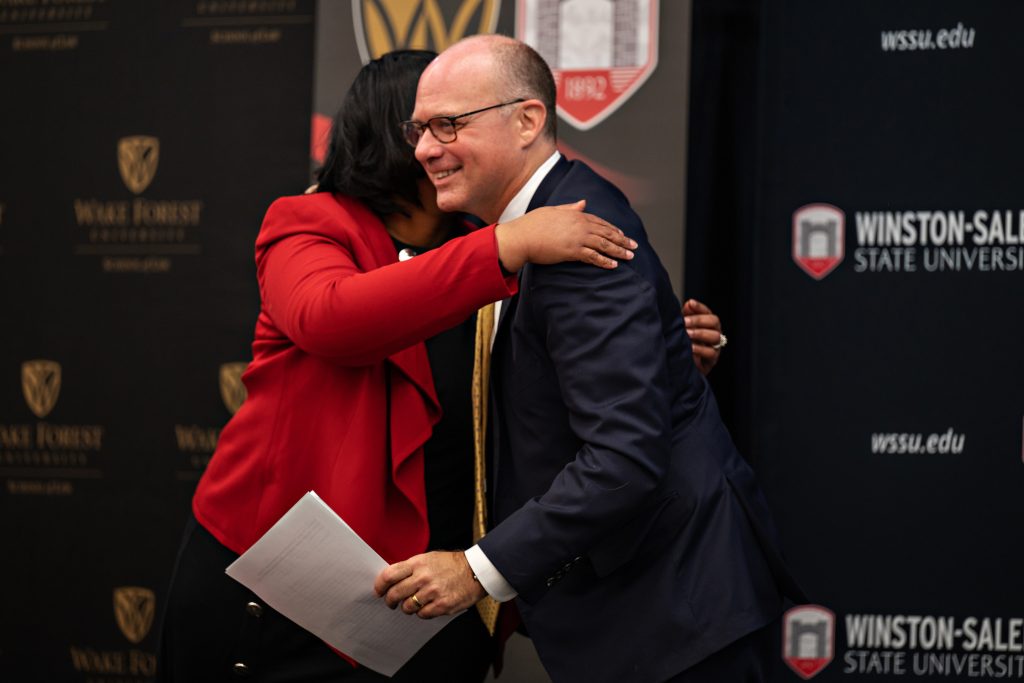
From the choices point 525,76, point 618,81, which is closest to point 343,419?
point 525,76

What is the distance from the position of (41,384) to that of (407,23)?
6.20 feet

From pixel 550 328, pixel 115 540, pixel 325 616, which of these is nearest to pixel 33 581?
pixel 115 540

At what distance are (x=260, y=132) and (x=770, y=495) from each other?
2078mm

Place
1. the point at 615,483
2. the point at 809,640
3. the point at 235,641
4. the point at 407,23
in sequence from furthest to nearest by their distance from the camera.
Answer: the point at 809,640 → the point at 407,23 → the point at 235,641 → the point at 615,483

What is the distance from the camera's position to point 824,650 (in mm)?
3199

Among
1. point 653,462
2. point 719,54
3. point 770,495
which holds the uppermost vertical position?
point 719,54


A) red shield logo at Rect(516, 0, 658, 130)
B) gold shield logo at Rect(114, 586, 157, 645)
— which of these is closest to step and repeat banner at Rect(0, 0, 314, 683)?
gold shield logo at Rect(114, 586, 157, 645)

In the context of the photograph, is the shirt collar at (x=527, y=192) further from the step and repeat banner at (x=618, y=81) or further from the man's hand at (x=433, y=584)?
the step and repeat banner at (x=618, y=81)

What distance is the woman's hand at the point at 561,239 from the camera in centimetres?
151

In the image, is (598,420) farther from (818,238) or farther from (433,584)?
(818,238)

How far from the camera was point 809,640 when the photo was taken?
3203 mm

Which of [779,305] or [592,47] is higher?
[592,47]

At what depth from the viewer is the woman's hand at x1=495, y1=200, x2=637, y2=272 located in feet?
4.95

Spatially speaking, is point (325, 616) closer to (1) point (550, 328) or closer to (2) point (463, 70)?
(1) point (550, 328)
